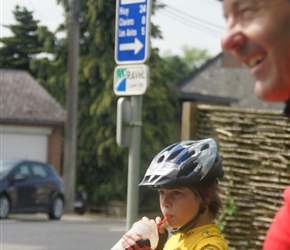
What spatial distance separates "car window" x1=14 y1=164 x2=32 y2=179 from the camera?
21.5m

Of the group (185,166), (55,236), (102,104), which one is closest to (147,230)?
(185,166)

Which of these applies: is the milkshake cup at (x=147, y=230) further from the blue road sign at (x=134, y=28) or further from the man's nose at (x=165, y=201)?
the blue road sign at (x=134, y=28)

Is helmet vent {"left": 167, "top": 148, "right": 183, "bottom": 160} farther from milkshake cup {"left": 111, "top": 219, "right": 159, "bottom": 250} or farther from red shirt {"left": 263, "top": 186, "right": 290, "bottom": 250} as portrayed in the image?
red shirt {"left": 263, "top": 186, "right": 290, "bottom": 250}

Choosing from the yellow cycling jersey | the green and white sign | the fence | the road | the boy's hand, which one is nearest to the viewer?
the boy's hand

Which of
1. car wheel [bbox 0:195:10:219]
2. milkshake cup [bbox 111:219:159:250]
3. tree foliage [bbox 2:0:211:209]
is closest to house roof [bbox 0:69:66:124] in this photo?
tree foliage [bbox 2:0:211:209]

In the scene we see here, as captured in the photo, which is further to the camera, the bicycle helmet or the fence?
the fence

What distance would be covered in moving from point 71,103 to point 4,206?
7.07 metres

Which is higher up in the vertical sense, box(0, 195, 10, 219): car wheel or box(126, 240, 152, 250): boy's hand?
box(126, 240, 152, 250): boy's hand

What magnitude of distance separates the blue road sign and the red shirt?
579 centimetres

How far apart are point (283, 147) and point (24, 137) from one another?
1165 inches

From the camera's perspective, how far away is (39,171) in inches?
880

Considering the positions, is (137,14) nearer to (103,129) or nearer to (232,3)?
(232,3)

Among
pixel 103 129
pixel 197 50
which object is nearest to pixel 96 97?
pixel 103 129

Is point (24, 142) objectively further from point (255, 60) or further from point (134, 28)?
point (255, 60)
